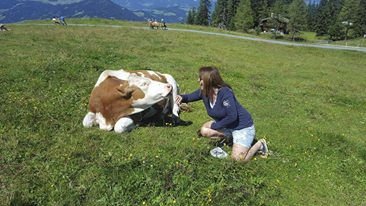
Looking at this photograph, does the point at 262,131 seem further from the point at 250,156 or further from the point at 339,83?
the point at 339,83

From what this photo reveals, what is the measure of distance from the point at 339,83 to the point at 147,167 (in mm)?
15173

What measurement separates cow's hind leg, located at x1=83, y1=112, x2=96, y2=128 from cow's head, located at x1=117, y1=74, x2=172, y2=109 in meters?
0.99

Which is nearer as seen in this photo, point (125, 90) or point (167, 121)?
point (125, 90)

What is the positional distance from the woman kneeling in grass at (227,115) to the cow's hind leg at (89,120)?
268cm

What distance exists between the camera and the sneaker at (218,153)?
8.00m

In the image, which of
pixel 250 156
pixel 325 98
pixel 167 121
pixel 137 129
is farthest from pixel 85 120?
pixel 325 98

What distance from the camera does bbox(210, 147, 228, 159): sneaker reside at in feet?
26.2

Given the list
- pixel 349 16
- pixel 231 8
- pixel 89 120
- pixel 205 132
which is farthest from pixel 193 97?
pixel 231 8

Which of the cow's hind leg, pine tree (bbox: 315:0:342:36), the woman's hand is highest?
the woman's hand

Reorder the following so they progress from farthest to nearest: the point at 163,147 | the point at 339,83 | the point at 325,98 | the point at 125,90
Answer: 1. the point at 339,83
2. the point at 325,98
3. the point at 125,90
4. the point at 163,147

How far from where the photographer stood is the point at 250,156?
26.7 ft

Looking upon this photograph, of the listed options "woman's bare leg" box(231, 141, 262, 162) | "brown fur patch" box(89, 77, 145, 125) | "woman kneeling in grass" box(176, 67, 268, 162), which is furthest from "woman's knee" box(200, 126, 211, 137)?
"brown fur patch" box(89, 77, 145, 125)

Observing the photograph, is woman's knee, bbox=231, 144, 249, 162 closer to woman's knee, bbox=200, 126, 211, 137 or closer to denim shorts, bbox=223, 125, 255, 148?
denim shorts, bbox=223, 125, 255, 148

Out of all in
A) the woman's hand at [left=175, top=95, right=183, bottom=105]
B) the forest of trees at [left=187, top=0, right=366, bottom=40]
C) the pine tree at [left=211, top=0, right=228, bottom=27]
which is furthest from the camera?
the pine tree at [left=211, top=0, right=228, bottom=27]
